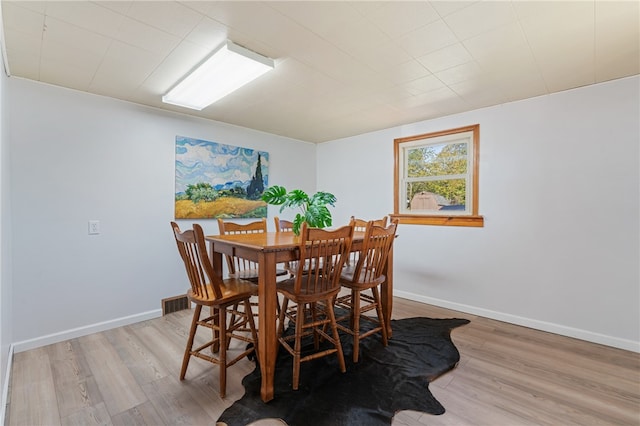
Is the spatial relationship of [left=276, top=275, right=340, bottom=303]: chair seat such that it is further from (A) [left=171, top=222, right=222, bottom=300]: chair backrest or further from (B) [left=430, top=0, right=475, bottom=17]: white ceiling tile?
(B) [left=430, top=0, right=475, bottom=17]: white ceiling tile

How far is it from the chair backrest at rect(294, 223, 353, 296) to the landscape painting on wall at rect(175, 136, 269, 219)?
1.84 metres

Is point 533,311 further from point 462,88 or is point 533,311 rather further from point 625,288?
point 462,88

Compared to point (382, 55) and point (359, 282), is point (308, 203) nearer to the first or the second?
point (359, 282)

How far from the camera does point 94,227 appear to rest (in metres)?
2.65

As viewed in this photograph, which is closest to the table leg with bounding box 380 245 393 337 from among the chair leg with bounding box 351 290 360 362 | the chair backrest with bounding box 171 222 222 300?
the chair leg with bounding box 351 290 360 362

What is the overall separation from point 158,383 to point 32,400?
0.67 meters

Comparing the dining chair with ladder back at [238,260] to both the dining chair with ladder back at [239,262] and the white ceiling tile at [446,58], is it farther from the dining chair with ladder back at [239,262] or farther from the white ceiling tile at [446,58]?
the white ceiling tile at [446,58]

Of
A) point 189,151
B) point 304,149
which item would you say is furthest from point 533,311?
point 189,151

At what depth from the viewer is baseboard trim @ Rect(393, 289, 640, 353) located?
92.9 inches

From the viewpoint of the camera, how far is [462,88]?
2549mm

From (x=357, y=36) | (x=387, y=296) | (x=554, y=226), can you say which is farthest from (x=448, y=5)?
(x=554, y=226)

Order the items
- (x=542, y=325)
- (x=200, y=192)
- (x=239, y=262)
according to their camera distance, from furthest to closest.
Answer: (x=200, y=192)
(x=239, y=262)
(x=542, y=325)

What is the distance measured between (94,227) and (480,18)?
10.9ft

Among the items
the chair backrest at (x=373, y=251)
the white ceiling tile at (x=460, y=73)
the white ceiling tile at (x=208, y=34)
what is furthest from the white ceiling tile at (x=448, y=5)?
the chair backrest at (x=373, y=251)
